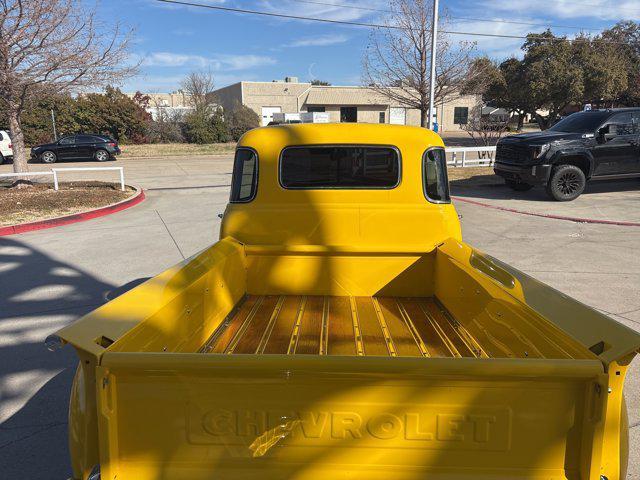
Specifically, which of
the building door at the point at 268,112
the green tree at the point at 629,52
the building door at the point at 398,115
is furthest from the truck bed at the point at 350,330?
the building door at the point at 398,115

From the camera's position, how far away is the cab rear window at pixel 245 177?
14.1 feet

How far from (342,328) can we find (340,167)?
1.59 metres

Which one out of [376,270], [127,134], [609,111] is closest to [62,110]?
[127,134]

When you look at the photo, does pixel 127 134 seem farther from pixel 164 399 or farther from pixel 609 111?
pixel 164 399

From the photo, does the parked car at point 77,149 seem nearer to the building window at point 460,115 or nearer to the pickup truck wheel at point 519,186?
the pickup truck wheel at point 519,186

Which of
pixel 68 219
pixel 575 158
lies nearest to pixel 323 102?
pixel 575 158

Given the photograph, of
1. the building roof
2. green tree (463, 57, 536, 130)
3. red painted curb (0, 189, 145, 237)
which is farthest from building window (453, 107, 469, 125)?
red painted curb (0, 189, 145, 237)

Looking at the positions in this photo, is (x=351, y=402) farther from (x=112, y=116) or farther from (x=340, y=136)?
(x=112, y=116)

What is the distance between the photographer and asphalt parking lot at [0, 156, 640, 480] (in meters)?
3.31

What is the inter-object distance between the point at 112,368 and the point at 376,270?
260cm

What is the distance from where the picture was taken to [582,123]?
12672 millimetres

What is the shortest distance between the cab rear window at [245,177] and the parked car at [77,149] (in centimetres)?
2445

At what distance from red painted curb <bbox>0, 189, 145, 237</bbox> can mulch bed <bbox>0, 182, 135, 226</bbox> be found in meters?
0.31

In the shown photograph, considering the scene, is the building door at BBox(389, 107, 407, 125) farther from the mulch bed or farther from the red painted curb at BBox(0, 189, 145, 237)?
the red painted curb at BBox(0, 189, 145, 237)
